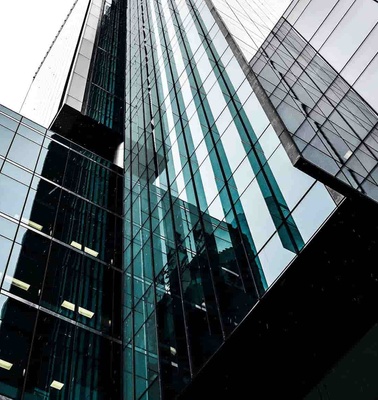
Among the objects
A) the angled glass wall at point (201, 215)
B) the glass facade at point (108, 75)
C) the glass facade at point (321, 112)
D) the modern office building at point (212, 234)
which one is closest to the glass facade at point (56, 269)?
the modern office building at point (212, 234)

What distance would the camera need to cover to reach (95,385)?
2030 centimetres

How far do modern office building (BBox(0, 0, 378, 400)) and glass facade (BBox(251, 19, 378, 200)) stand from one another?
0.23 ft

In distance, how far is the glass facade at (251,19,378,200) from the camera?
14.8 metres

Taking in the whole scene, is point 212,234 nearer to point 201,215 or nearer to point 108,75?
point 201,215

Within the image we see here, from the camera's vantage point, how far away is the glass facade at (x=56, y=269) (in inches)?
773

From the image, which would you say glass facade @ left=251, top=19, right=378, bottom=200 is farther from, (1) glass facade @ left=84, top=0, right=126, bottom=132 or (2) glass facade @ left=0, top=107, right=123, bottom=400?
(1) glass facade @ left=84, top=0, right=126, bottom=132

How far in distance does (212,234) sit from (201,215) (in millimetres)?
1453

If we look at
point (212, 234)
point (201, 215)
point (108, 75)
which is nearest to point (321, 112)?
point (212, 234)

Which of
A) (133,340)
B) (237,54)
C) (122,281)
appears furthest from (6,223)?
(237,54)

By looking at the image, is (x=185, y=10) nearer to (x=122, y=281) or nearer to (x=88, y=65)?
(x=88, y=65)

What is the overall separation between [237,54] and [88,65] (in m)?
27.7

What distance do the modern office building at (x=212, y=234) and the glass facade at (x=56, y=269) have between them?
0.08m

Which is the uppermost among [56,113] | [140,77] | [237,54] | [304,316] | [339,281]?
[237,54]

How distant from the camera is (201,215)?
20250 millimetres
